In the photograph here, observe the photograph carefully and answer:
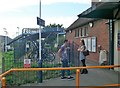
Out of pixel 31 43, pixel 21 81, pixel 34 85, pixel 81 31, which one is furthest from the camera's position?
pixel 81 31

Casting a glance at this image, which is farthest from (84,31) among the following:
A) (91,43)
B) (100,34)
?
(100,34)

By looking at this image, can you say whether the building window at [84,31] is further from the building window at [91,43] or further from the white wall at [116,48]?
the white wall at [116,48]

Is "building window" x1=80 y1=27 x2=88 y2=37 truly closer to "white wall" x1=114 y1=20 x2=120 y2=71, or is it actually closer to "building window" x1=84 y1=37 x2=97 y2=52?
"building window" x1=84 y1=37 x2=97 y2=52

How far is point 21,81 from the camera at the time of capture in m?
12.6

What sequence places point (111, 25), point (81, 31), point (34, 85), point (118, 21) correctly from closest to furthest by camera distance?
1. point (34, 85)
2. point (118, 21)
3. point (111, 25)
4. point (81, 31)

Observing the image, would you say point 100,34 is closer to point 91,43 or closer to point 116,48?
point 91,43

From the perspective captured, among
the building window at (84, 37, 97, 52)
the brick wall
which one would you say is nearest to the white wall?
the brick wall

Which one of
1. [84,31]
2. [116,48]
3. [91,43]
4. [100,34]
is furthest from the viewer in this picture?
[84,31]

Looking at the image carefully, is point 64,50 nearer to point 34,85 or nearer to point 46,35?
point 34,85

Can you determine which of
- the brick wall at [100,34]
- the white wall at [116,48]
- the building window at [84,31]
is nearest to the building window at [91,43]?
the brick wall at [100,34]

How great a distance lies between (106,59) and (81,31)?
41.2 ft

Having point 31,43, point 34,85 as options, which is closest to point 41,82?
point 34,85

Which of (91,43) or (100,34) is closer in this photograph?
A: (100,34)

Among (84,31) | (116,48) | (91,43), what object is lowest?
(116,48)
